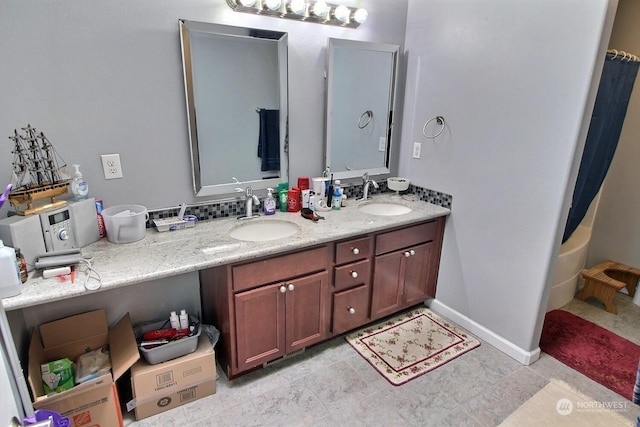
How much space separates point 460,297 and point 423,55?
63.8 inches

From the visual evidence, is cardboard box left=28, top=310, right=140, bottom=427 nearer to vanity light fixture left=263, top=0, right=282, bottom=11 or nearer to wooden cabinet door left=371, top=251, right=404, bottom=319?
wooden cabinet door left=371, top=251, right=404, bottom=319

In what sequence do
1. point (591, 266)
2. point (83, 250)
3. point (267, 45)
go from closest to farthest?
point (83, 250) → point (267, 45) → point (591, 266)

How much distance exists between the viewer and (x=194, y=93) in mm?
1841

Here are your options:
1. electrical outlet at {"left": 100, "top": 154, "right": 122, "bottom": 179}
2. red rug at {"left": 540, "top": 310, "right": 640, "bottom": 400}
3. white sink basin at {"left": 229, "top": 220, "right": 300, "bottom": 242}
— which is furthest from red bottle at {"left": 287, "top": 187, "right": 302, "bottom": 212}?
red rug at {"left": 540, "top": 310, "right": 640, "bottom": 400}

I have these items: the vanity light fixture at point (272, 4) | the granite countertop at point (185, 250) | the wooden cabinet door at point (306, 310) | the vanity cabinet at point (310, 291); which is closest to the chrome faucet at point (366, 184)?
the granite countertop at point (185, 250)

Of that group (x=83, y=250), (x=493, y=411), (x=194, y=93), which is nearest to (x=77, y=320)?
(x=83, y=250)

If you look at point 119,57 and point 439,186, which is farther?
point 439,186

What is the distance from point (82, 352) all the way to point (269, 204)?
1168 mm

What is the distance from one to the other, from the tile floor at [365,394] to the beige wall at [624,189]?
4.66 ft

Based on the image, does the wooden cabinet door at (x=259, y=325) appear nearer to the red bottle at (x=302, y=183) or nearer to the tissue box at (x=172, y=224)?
the tissue box at (x=172, y=224)

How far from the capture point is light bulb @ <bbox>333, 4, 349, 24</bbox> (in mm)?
2090

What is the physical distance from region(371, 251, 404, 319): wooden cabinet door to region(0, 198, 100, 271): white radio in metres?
1.49

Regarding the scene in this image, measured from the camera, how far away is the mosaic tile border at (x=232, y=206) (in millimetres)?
1922

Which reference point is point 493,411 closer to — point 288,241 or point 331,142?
point 288,241
